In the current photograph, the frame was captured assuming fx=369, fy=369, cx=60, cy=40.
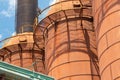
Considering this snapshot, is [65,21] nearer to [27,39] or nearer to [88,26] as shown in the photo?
[88,26]

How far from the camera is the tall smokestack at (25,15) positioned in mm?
37375

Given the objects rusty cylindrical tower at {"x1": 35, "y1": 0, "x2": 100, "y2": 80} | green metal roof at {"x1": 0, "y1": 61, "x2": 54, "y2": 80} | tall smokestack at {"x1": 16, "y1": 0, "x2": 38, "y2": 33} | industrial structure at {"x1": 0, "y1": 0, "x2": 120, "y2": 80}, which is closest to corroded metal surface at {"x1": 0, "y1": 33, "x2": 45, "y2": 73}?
industrial structure at {"x1": 0, "y1": 0, "x2": 120, "y2": 80}

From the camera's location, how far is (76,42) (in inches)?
1032

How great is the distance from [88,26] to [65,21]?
176 centimetres

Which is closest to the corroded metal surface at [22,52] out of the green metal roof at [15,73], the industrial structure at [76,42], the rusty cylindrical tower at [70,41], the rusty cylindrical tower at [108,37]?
the industrial structure at [76,42]

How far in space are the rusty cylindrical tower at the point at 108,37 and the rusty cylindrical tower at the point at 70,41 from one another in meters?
2.86

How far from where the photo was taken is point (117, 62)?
20.6 m

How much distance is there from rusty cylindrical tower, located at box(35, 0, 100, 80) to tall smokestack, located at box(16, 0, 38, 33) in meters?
8.15

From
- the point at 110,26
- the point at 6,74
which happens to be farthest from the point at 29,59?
the point at 6,74

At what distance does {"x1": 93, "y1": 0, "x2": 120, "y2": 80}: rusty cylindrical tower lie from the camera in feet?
68.3

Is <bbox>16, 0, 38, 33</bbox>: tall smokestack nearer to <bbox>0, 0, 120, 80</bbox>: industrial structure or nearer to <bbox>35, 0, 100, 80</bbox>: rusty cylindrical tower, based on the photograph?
<bbox>0, 0, 120, 80</bbox>: industrial structure

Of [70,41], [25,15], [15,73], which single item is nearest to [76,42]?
[70,41]

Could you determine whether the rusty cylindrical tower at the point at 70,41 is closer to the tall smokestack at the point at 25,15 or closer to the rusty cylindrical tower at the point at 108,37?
the rusty cylindrical tower at the point at 108,37

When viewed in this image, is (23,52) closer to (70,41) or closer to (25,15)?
(25,15)
